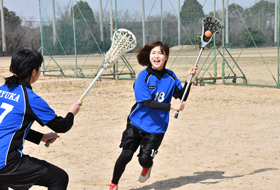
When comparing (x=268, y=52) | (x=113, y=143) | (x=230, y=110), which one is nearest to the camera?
(x=113, y=143)

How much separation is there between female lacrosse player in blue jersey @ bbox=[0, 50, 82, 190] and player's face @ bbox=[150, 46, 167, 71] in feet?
4.38

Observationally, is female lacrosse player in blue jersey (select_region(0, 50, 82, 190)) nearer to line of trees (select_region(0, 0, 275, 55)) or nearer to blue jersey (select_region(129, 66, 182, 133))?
blue jersey (select_region(129, 66, 182, 133))

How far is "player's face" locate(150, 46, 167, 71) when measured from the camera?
146 inches

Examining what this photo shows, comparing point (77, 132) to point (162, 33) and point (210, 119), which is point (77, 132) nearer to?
point (210, 119)

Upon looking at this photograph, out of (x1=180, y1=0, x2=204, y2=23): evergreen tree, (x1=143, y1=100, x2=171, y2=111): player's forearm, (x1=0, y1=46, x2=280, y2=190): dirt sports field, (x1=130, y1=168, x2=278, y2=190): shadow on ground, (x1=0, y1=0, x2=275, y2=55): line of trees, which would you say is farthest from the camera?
(x1=180, y1=0, x2=204, y2=23): evergreen tree

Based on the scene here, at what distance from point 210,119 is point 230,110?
114cm

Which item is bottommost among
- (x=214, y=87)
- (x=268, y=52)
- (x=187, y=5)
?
(x=214, y=87)

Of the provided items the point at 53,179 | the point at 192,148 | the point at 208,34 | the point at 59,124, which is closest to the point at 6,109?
the point at 59,124

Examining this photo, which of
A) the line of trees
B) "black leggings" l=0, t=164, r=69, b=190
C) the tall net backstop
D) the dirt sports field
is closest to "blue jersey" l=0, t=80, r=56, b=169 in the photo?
"black leggings" l=0, t=164, r=69, b=190

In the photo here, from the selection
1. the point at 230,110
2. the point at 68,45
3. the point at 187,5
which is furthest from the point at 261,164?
the point at 68,45

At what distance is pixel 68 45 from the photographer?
19.0 metres

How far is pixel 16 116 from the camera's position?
2.51 meters

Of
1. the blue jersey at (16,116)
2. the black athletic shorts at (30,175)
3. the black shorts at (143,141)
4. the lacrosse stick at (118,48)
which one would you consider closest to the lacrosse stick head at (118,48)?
the lacrosse stick at (118,48)

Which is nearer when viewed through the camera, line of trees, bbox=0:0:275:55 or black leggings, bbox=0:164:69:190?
black leggings, bbox=0:164:69:190
